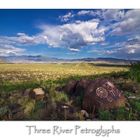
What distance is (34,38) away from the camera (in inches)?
270

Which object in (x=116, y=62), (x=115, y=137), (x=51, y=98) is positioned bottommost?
(x=115, y=137)

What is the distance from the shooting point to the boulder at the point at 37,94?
6.75 meters

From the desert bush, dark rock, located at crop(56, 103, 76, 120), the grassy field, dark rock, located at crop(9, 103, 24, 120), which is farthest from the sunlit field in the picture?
the desert bush

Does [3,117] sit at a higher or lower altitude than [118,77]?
lower

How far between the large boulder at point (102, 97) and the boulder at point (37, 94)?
59cm

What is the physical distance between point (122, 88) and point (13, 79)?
148 cm

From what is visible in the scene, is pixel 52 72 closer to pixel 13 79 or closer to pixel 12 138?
pixel 13 79

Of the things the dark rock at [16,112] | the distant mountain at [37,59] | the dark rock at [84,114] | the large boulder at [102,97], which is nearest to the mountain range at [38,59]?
the distant mountain at [37,59]

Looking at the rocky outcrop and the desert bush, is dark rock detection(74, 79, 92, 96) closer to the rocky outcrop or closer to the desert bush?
the rocky outcrop

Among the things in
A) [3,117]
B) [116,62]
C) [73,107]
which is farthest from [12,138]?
[116,62]

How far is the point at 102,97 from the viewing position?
21.2 feet
